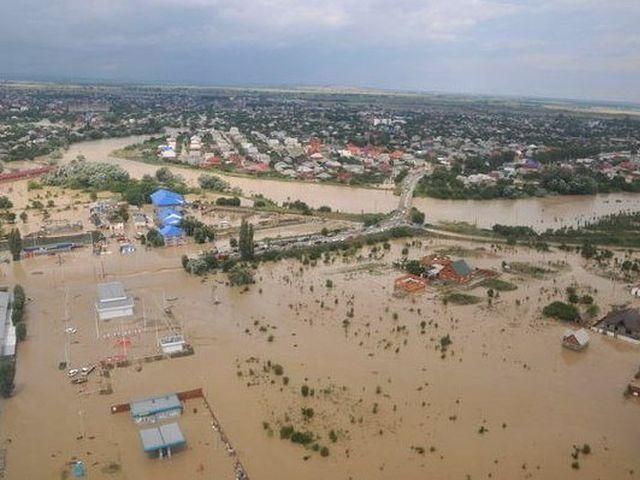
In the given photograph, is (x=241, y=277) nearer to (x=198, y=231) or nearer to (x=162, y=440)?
(x=198, y=231)

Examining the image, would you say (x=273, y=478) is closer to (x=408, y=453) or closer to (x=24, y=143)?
(x=408, y=453)

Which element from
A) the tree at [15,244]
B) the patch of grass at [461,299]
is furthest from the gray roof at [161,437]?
the tree at [15,244]

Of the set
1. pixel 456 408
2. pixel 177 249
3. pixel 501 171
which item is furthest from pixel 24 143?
pixel 456 408

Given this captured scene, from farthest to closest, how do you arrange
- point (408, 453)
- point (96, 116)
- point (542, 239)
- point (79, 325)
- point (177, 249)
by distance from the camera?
point (96, 116) < point (542, 239) < point (177, 249) < point (79, 325) < point (408, 453)

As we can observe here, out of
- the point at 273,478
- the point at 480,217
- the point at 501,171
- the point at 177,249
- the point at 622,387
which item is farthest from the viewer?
the point at 501,171

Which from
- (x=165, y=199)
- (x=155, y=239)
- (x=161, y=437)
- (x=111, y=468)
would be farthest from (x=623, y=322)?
(x=165, y=199)

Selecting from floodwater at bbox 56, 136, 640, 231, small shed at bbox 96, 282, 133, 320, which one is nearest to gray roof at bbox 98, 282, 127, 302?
small shed at bbox 96, 282, 133, 320
